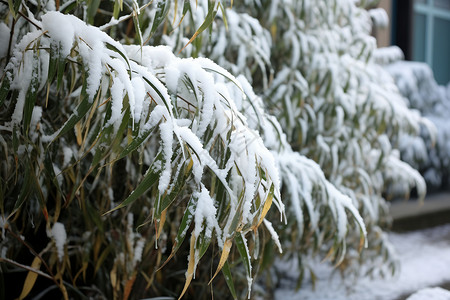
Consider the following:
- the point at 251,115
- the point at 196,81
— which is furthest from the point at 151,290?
the point at 196,81

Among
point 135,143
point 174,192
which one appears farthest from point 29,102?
point 174,192

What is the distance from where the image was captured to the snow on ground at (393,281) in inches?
106

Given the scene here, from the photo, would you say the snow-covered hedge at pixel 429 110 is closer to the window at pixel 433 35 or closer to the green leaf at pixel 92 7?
the window at pixel 433 35

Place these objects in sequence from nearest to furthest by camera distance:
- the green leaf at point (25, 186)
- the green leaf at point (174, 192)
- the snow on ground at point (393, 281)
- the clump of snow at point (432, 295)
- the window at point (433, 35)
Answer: the green leaf at point (174, 192)
the green leaf at point (25, 186)
the clump of snow at point (432, 295)
the snow on ground at point (393, 281)
the window at point (433, 35)

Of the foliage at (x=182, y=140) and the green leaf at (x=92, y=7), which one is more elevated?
the green leaf at (x=92, y=7)

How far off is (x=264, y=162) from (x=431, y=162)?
4.62 meters

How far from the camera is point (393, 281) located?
2.87 meters

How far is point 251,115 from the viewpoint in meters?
1.74

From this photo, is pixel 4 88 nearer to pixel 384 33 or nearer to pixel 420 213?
pixel 420 213

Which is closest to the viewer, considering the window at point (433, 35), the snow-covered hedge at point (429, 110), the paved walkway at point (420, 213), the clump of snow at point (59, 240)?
the clump of snow at point (59, 240)

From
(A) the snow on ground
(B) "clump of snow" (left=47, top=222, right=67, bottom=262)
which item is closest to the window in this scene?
(A) the snow on ground

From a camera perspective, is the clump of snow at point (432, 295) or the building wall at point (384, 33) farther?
the building wall at point (384, 33)

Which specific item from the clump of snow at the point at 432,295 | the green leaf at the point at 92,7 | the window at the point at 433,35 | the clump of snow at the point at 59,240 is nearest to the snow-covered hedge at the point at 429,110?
the window at the point at 433,35

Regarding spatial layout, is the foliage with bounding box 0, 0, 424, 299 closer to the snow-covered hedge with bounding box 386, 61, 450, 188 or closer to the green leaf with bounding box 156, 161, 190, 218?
the green leaf with bounding box 156, 161, 190, 218
